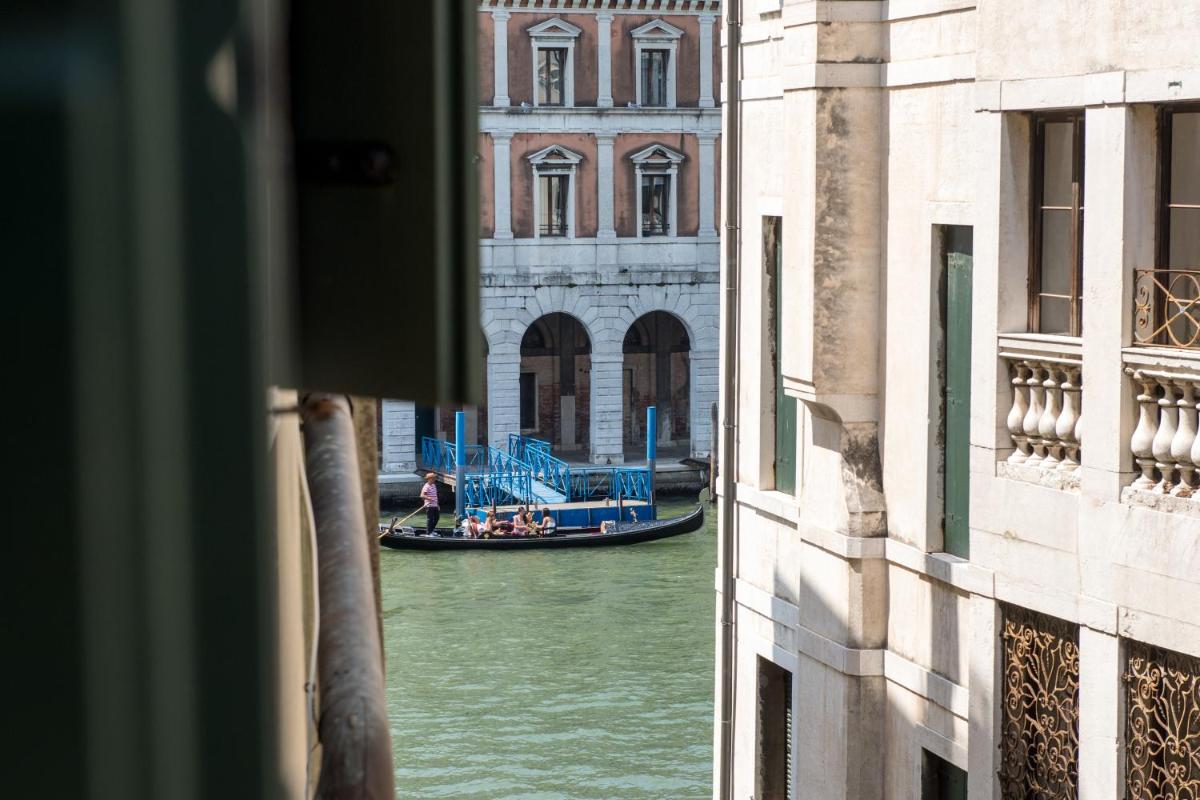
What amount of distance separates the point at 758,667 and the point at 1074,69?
142 inches

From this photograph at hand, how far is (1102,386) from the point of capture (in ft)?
20.0

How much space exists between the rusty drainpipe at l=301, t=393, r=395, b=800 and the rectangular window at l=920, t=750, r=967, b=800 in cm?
544

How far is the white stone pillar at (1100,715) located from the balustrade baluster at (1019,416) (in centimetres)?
72

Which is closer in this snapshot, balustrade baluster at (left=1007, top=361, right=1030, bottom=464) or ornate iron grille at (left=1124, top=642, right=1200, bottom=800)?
ornate iron grille at (left=1124, top=642, right=1200, bottom=800)

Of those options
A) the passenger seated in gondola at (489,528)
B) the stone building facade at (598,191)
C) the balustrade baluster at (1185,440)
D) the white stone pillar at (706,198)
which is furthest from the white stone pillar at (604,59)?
the balustrade baluster at (1185,440)

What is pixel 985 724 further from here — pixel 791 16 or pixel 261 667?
pixel 261 667

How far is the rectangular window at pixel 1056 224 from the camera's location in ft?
21.2

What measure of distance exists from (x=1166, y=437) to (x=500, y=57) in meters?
30.0

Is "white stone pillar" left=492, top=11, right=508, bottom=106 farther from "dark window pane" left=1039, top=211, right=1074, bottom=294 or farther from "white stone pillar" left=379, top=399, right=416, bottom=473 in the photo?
"dark window pane" left=1039, top=211, right=1074, bottom=294

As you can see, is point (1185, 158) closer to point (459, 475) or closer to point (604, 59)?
point (459, 475)

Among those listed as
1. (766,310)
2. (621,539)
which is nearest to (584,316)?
(621,539)

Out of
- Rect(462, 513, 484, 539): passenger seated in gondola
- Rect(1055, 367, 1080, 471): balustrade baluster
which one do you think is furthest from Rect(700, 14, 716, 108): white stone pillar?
Rect(1055, 367, 1080, 471): balustrade baluster

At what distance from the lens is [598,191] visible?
35656mm

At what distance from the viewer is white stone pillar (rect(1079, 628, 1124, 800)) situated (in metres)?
6.00
